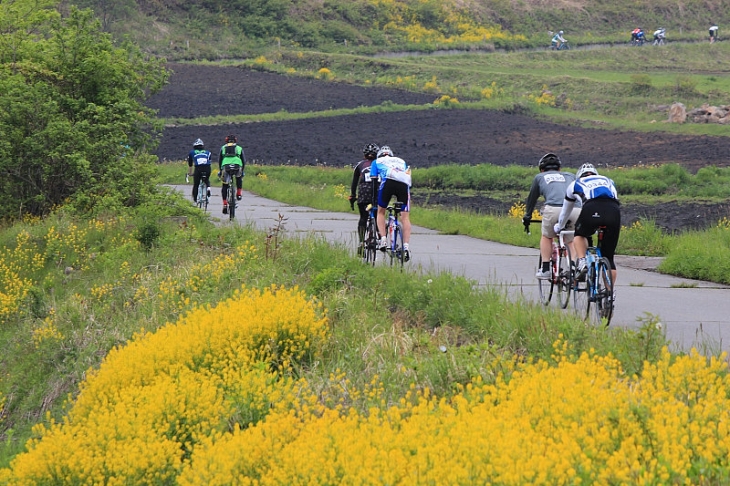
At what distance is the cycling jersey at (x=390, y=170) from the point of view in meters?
14.4

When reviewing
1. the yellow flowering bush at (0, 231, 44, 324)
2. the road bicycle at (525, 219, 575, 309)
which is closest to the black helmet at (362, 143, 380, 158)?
the road bicycle at (525, 219, 575, 309)

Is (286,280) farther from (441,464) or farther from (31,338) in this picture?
(441,464)

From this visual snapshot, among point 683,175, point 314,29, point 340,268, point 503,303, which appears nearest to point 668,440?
point 503,303

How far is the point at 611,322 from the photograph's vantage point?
1090 centimetres

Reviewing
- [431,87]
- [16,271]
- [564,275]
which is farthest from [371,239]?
[431,87]

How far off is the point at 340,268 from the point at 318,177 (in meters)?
A: 24.4

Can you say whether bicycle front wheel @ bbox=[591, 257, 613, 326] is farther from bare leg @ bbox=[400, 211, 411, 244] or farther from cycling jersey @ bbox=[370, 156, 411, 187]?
cycling jersey @ bbox=[370, 156, 411, 187]

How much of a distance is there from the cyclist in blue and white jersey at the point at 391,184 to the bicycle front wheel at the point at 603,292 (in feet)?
13.5

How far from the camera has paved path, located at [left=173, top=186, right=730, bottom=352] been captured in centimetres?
1058

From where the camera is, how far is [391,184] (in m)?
14.5

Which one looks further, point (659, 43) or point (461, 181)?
point (659, 43)

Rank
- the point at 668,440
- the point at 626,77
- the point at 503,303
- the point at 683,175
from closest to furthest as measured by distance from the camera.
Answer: the point at 668,440, the point at 503,303, the point at 683,175, the point at 626,77

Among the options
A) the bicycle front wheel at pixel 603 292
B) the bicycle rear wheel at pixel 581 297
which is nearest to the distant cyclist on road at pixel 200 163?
the bicycle rear wheel at pixel 581 297

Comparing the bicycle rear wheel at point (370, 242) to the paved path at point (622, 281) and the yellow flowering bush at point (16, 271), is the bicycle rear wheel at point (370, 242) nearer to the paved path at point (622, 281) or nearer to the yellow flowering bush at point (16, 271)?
the paved path at point (622, 281)
